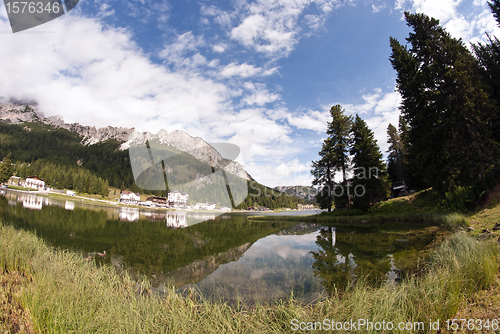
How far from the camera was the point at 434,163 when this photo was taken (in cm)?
2123

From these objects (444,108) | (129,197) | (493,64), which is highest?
(493,64)

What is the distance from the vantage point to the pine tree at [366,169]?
31344mm

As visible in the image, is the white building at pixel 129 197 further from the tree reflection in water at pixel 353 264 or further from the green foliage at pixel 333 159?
the tree reflection in water at pixel 353 264

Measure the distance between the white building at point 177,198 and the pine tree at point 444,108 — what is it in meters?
106

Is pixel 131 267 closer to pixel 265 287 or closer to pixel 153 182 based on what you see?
pixel 265 287

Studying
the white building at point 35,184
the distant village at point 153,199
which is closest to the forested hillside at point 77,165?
the white building at point 35,184

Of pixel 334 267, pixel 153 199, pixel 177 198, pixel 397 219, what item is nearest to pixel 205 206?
pixel 177 198

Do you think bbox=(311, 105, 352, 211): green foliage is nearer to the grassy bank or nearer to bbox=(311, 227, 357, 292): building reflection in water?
bbox=(311, 227, 357, 292): building reflection in water

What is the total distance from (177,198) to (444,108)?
367ft

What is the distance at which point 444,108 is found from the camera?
1909cm

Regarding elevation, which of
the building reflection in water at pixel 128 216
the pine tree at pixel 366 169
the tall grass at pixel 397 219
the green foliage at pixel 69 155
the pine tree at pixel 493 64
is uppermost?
the green foliage at pixel 69 155

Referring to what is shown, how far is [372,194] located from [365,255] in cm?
2478

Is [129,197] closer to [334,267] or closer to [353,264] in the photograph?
[334,267]

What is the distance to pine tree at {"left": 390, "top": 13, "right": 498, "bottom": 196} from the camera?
17594 millimetres
